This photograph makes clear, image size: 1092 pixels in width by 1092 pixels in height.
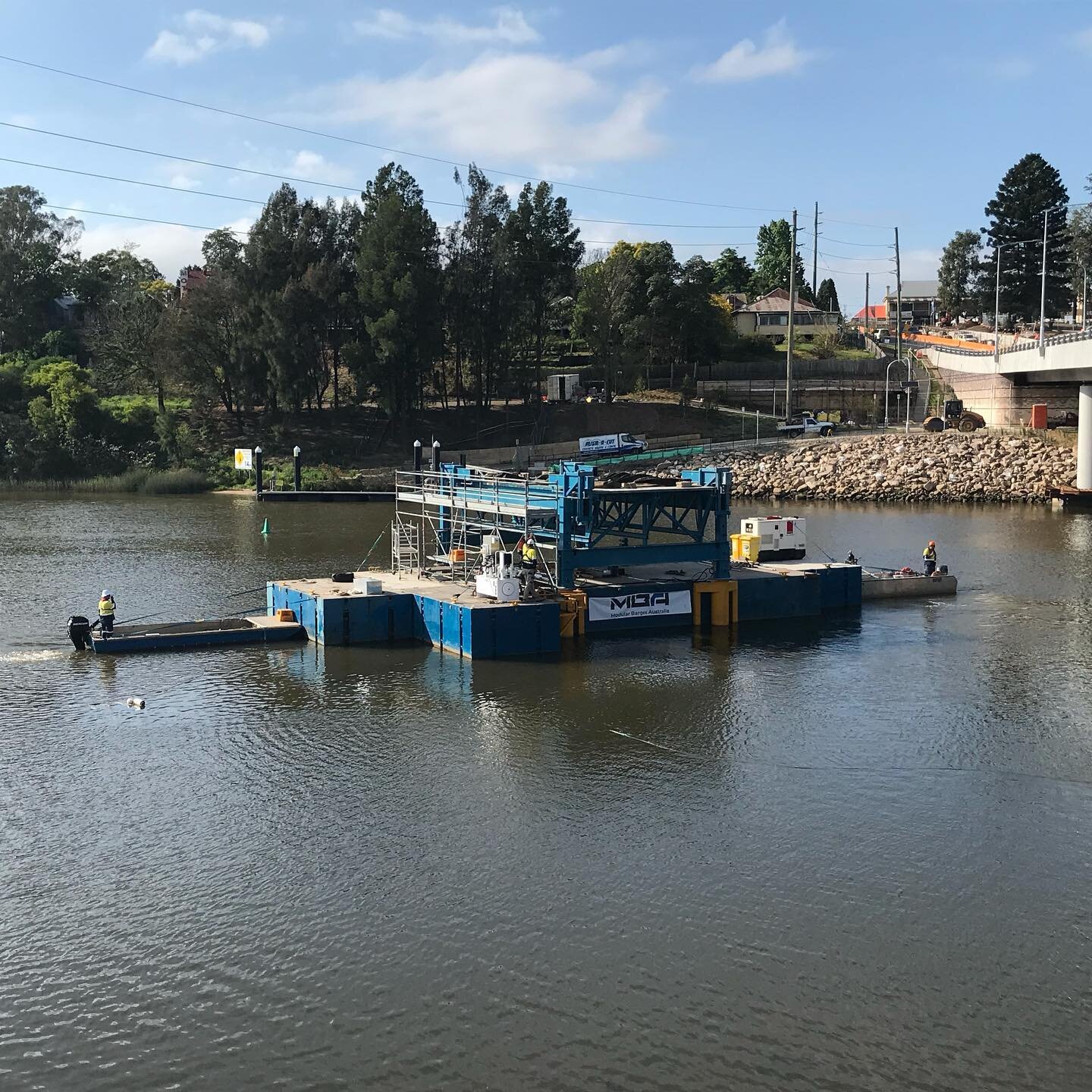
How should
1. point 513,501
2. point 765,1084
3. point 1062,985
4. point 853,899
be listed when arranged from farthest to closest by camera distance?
point 513,501, point 853,899, point 1062,985, point 765,1084

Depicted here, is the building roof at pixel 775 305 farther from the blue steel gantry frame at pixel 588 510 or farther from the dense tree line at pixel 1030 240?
the blue steel gantry frame at pixel 588 510

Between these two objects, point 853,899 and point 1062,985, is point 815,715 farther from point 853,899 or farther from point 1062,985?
point 1062,985

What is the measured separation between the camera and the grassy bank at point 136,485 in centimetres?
9281

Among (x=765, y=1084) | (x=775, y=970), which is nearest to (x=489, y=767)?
(x=775, y=970)

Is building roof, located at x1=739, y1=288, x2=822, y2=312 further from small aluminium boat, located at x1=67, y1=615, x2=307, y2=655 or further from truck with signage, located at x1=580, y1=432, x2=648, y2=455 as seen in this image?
small aluminium boat, located at x1=67, y1=615, x2=307, y2=655

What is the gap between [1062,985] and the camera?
17.0 metres

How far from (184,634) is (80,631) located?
3060mm

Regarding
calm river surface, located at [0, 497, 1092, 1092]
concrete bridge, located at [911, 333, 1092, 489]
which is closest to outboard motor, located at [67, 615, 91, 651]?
calm river surface, located at [0, 497, 1092, 1092]

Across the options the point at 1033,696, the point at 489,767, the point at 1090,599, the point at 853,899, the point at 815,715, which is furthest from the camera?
the point at 1090,599

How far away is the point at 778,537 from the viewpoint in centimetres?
4850

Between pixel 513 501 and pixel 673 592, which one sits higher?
pixel 513 501

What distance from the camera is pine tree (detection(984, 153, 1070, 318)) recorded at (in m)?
122

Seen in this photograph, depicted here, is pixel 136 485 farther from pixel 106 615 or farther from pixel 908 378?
pixel 908 378

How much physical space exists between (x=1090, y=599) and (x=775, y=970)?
35.1 metres
